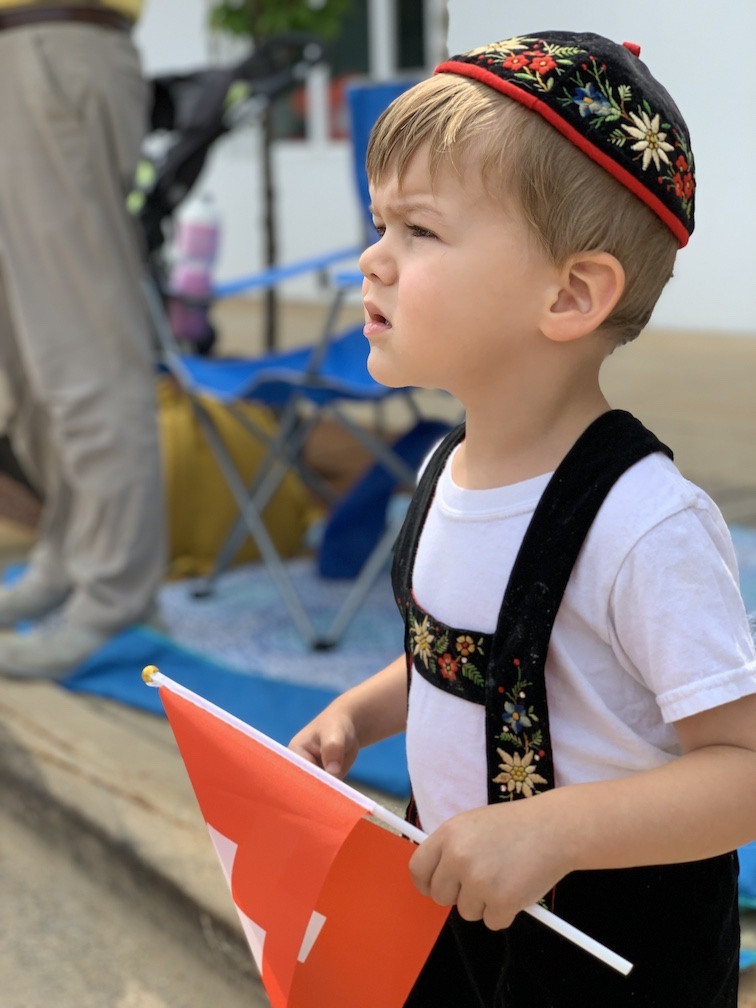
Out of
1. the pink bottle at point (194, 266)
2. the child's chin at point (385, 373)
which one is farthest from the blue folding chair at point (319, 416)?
the child's chin at point (385, 373)

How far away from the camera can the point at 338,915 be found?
933 millimetres

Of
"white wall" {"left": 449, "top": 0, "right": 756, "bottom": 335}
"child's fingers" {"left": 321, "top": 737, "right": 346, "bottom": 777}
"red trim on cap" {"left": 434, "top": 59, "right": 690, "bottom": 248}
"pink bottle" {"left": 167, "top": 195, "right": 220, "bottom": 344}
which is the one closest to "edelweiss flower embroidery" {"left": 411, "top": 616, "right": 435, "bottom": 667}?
"child's fingers" {"left": 321, "top": 737, "right": 346, "bottom": 777}

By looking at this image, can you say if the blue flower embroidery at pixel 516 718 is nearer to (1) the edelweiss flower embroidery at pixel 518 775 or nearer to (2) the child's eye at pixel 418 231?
(1) the edelweiss flower embroidery at pixel 518 775

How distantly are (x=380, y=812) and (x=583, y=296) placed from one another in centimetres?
38

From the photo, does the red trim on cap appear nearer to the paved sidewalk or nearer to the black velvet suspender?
the black velvet suspender

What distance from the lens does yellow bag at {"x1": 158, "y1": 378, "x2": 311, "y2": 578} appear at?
3.42 metres

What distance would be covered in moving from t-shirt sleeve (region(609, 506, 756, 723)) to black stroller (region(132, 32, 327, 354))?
261 centimetres

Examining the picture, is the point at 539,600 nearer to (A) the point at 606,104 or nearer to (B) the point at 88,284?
(A) the point at 606,104

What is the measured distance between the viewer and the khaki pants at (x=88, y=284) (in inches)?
101

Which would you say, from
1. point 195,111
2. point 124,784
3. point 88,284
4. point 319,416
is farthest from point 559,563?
point 195,111

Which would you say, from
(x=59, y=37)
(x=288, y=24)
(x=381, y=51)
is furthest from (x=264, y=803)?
(x=381, y=51)

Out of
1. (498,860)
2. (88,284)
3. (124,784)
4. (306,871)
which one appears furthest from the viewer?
(88,284)

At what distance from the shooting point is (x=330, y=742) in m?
1.04

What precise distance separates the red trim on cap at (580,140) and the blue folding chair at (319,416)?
6.01 feet
